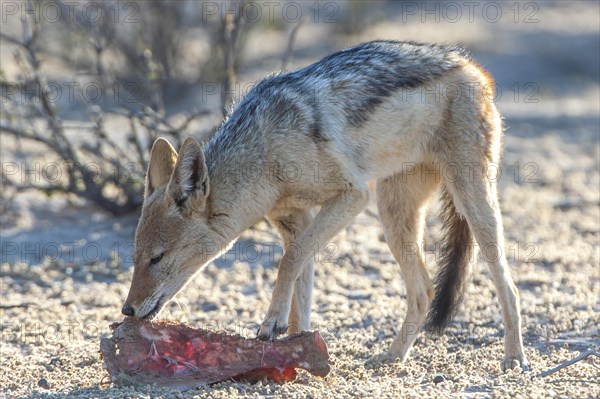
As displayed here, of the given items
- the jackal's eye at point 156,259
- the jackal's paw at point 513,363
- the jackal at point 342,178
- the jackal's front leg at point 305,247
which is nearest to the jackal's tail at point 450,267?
the jackal at point 342,178

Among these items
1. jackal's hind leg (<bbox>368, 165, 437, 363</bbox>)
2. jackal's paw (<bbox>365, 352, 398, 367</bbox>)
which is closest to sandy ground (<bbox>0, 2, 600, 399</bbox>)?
jackal's paw (<bbox>365, 352, 398, 367</bbox>)

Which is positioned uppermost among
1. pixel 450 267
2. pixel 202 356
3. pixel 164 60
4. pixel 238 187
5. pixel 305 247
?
pixel 164 60

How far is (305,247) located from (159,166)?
1011 mm

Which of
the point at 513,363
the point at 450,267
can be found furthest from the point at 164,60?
the point at 513,363

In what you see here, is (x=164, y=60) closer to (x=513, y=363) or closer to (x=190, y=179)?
(x=190, y=179)

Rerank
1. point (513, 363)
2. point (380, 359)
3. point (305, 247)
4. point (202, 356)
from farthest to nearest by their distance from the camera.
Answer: point (380, 359) < point (513, 363) < point (305, 247) < point (202, 356)

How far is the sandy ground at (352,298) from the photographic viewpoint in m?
5.49

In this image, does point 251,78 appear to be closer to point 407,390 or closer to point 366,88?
point 366,88

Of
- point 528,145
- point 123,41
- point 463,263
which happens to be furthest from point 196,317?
point 123,41

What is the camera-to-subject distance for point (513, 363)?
5992 millimetres

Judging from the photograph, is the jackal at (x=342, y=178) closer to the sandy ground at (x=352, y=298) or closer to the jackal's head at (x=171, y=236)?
the jackal's head at (x=171, y=236)

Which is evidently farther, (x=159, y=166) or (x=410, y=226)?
(x=410, y=226)

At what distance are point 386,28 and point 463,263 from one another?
644 inches

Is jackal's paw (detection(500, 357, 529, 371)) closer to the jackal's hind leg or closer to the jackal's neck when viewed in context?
the jackal's hind leg
